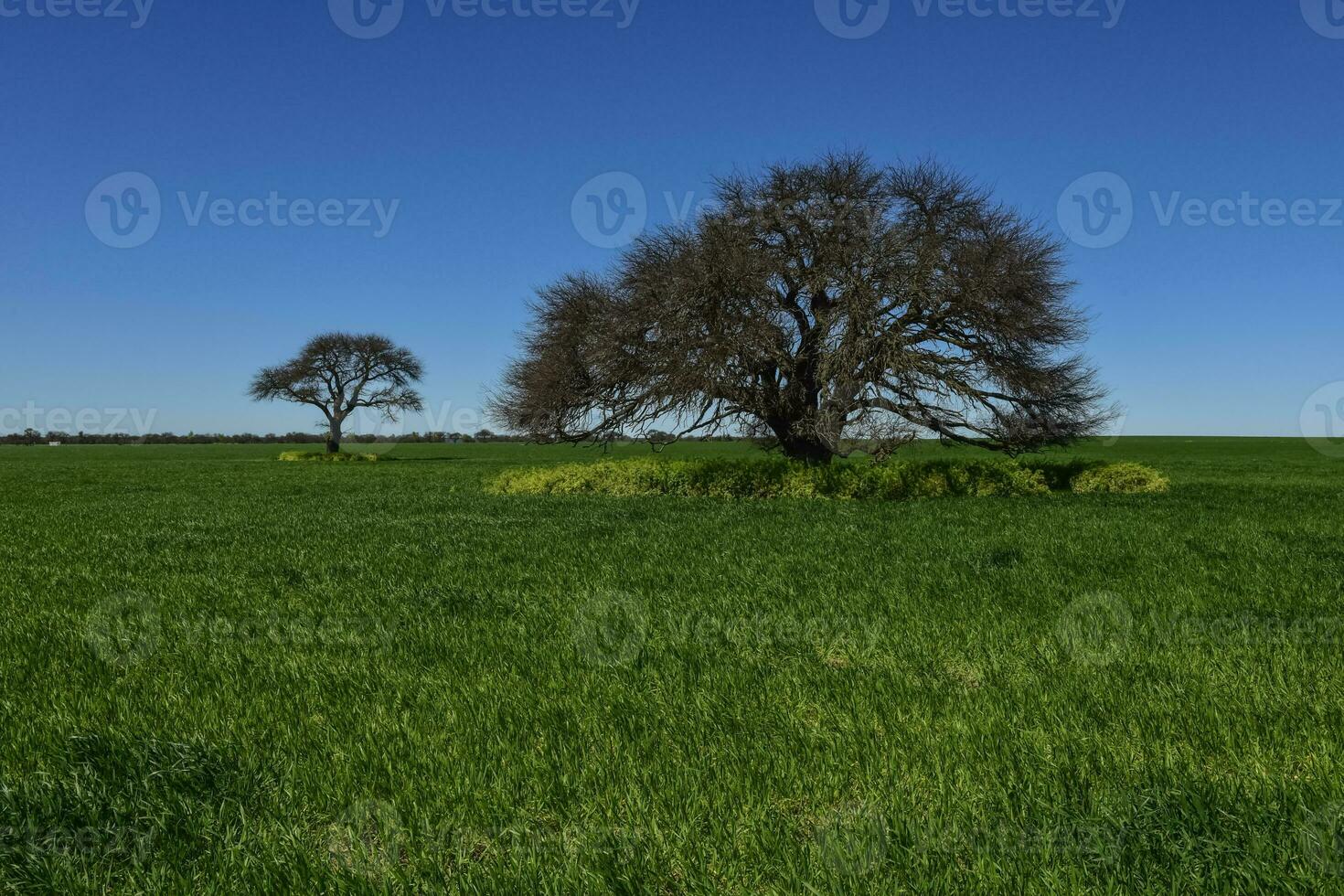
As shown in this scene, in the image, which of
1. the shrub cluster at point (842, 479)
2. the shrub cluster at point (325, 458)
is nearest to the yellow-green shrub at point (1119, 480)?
the shrub cluster at point (842, 479)

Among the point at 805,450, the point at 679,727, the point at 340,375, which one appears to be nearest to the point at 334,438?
the point at 340,375

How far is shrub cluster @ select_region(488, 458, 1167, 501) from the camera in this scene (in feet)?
70.3

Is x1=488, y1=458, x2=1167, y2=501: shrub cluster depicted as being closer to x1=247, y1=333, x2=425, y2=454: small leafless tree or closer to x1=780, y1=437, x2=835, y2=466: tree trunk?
x1=780, y1=437, x2=835, y2=466: tree trunk

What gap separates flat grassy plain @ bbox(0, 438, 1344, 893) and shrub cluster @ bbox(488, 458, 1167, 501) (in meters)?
11.1

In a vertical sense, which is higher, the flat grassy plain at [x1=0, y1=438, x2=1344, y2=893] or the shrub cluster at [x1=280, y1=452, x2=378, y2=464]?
the shrub cluster at [x1=280, y1=452, x2=378, y2=464]

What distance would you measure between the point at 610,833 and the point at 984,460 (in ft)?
70.6

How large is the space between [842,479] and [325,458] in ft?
166

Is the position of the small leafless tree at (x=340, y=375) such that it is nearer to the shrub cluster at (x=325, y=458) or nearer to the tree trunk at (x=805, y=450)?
the shrub cluster at (x=325, y=458)

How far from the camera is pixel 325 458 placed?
203 ft

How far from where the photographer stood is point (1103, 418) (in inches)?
963

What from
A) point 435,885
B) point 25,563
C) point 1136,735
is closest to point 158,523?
point 25,563

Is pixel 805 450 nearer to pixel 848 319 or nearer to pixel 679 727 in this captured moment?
pixel 848 319

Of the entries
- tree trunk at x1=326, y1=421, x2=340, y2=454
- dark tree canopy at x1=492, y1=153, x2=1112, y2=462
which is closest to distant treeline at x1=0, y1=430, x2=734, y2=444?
tree trunk at x1=326, y1=421, x2=340, y2=454

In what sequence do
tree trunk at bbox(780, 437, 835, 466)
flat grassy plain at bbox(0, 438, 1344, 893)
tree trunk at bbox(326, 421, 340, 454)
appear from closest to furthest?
flat grassy plain at bbox(0, 438, 1344, 893) < tree trunk at bbox(780, 437, 835, 466) < tree trunk at bbox(326, 421, 340, 454)
